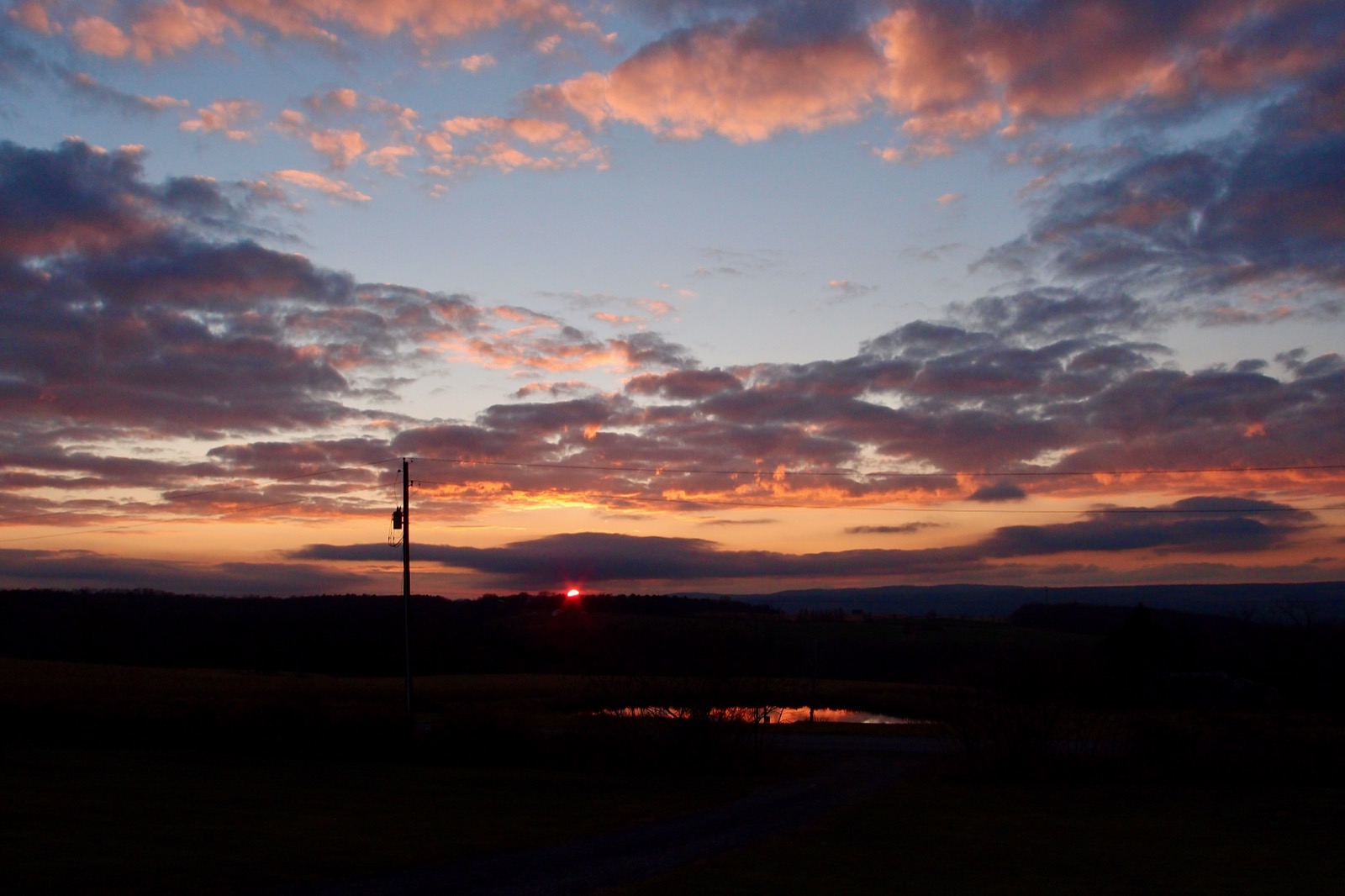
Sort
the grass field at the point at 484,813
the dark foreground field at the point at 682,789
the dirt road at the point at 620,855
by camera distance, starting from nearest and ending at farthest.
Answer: the dirt road at the point at 620,855 < the grass field at the point at 484,813 < the dark foreground field at the point at 682,789

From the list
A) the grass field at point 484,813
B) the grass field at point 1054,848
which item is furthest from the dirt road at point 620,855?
the grass field at point 1054,848

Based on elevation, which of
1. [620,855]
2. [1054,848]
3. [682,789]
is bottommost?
[682,789]

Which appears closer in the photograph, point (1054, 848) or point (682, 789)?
point (1054, 848)

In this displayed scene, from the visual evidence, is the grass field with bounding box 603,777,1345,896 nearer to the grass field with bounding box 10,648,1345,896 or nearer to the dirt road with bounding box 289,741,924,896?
the grass field with bounding box 10,648,1345,896

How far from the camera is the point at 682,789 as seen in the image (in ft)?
81.4

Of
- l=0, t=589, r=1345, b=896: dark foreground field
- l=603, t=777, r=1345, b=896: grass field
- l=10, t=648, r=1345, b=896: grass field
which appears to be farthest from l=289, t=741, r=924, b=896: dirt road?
l=603, t=777, r=1345, b=896: grass field

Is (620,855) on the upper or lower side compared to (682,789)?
upper

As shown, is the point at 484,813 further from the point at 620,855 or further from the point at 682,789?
the point at 682,789

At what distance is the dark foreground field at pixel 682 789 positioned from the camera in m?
13.8

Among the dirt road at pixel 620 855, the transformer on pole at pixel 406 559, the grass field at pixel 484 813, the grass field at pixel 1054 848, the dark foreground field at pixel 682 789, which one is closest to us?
the dirt road at pixel 620 855

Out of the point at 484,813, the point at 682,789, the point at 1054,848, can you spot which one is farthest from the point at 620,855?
the point at 682,789

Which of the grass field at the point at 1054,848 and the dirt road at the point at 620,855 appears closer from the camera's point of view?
the dirt road at the point at 620,855

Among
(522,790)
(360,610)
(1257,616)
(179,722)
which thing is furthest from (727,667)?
(360,610)

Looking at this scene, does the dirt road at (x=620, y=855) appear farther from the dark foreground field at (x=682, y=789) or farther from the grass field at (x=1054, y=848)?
the grass field at (x=1054, y=848)
